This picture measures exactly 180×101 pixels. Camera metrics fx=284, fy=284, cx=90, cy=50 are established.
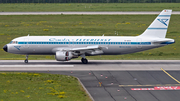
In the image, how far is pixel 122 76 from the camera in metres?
34.2

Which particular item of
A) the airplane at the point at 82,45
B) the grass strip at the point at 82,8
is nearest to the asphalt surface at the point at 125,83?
the airplane at the point at 82,45

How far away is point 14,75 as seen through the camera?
33.7 meters

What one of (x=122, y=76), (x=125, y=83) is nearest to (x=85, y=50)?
(x=122, y=76)

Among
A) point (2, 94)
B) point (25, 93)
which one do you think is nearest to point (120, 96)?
point (25, 93)

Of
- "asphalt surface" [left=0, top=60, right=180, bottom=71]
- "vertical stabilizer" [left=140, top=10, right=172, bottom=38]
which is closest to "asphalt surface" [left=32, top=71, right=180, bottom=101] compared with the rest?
"asphalt surface" [left=0, top=60, right=180, bottom=71]

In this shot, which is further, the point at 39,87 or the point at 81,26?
the point at 81,26

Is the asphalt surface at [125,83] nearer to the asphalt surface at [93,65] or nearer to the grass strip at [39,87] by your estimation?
the grass strip at [39,87]

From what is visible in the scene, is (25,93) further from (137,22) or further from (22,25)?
(137,22)

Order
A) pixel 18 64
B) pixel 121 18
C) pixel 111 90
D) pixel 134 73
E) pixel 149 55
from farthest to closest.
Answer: pixel 121 18 < pixel 149 55 < pixel 18 64 < pixel 134 73 < pixel 111 90

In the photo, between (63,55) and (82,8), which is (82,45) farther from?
(82,8)

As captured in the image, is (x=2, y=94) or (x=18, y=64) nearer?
(x=2, y=94)

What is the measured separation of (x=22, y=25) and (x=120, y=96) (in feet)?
189

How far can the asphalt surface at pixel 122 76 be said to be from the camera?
26.3m

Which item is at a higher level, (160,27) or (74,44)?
(160,27)
